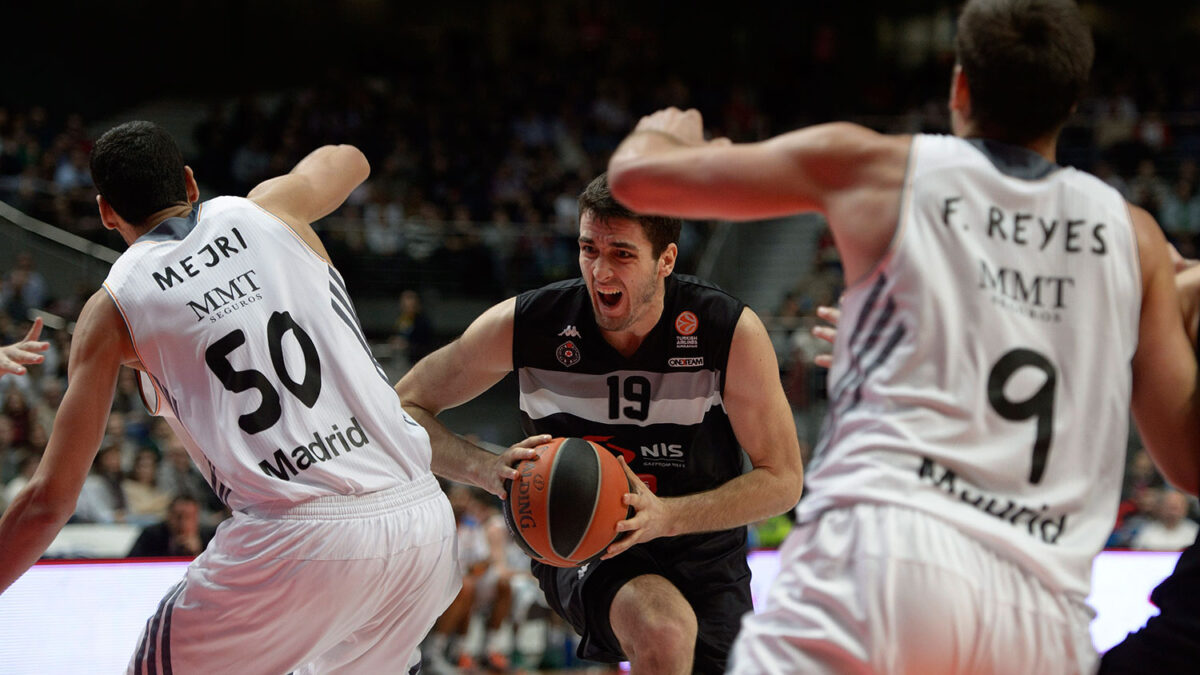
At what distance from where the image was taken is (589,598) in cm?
415

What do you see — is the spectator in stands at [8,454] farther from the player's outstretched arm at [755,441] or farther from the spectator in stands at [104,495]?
the player's outstretched arm at [755,441]

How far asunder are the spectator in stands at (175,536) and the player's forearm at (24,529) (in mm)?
4234

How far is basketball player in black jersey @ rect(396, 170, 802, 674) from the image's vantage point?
13.2 ft

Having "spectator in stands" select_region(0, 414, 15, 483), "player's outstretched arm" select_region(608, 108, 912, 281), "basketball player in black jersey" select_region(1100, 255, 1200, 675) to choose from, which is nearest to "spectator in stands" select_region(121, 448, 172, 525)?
"spectator in stands" select_region(0, 414, 15, 483)

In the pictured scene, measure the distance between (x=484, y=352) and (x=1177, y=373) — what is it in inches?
97.5

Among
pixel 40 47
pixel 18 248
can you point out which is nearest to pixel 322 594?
pixel 18 248

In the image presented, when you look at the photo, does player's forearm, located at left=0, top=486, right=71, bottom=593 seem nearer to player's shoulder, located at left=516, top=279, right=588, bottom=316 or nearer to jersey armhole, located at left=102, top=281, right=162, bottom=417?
jersey armhole, located at left=102, top=281, right=162, bottom=417

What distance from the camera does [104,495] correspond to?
29.6 ft

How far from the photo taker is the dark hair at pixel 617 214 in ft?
13.1

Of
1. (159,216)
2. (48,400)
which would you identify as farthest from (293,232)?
(48,400)

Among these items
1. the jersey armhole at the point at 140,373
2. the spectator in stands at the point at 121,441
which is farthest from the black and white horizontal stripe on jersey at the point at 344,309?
the spectator in stands at the point at 121,441

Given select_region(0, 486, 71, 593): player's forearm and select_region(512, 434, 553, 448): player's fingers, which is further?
select_region(512, 434, 553, 448): player's fingers

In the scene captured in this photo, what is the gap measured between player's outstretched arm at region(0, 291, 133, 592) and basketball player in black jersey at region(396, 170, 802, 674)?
1277mm

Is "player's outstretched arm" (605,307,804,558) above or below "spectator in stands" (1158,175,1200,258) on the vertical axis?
above
